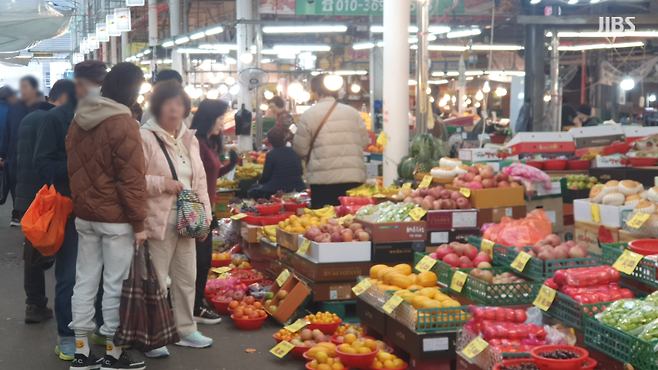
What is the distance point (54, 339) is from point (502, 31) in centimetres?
1969

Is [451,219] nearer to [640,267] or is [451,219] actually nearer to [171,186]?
[640,267]

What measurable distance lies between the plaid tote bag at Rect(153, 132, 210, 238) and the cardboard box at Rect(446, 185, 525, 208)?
2.48m

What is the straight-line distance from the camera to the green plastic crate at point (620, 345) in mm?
2834

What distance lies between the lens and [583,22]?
39.7 ft

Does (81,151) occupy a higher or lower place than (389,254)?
higher

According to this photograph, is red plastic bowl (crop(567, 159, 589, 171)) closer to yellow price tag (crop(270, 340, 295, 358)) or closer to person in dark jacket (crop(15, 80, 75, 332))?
yellow price tag (crop(270, 340, 295, 358))

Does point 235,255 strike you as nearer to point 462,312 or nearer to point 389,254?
point 389,254

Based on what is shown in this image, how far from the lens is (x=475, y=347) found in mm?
3443

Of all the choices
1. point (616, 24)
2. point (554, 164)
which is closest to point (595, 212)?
point (554, 164)

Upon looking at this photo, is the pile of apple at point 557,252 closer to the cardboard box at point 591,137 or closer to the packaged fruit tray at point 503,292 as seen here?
the packaged fruit tray at point 503,292

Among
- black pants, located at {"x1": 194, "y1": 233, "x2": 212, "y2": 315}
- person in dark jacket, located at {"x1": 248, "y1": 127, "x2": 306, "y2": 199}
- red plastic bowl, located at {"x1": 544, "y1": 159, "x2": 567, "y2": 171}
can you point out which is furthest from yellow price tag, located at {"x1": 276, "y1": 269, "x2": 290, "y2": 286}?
red plastic bowl, located at {"x1": 544, "y1": 159, "x2": 567, "y2": 171}

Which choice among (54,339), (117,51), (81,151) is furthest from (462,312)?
(117,51)

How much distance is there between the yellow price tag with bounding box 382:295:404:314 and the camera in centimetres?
407

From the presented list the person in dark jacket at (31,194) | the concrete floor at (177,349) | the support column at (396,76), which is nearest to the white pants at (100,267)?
the concrete floor at (177,349)
